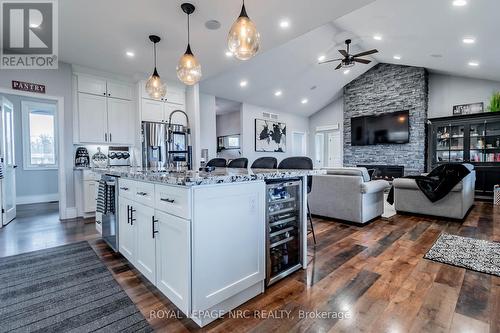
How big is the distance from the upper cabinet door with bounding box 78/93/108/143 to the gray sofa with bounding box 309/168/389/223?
403 centimetres

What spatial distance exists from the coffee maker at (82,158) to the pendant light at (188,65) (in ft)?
9.51

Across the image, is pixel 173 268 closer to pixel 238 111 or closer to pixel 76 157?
pixel 76 157

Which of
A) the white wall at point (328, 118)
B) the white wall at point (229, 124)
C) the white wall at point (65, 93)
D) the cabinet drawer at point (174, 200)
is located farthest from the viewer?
the white wall at point (328, 118)

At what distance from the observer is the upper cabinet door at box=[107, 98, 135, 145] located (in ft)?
15.3

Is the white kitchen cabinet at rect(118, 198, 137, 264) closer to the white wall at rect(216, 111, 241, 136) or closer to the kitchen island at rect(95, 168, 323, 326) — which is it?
the kitchen island at rect(95, 168, 323, 326)

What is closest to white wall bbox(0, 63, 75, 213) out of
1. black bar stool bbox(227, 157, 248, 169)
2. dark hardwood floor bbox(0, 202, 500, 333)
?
dark hardwood floor bbox(0, 202, 500, 333)

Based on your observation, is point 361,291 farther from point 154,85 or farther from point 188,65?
point 154,85

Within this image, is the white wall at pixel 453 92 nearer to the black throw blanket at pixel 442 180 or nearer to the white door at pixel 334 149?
the white door at pixel 334 149

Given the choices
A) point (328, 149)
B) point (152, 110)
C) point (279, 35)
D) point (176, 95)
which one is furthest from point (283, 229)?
point (328, 149)

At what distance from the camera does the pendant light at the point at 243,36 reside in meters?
2.03

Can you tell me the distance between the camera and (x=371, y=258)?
2.44 m

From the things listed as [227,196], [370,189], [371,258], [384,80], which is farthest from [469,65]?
[227,196]

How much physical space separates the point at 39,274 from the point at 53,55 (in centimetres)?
351

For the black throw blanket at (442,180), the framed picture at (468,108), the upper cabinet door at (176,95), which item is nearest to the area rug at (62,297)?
the upper cabinet door at (176,95)
